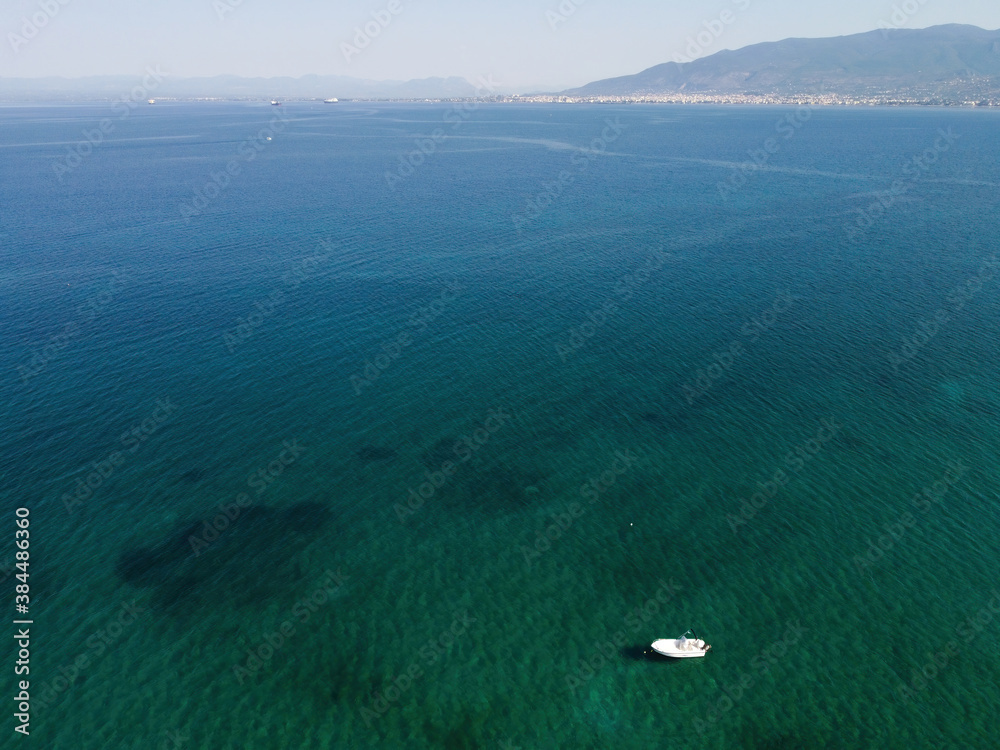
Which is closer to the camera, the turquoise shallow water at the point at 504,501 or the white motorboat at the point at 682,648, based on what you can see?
the turquoise shallow water at the point at 504,501

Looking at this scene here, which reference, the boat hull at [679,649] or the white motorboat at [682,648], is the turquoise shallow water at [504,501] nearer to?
the boat hull at [679,649]

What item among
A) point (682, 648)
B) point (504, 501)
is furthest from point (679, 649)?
point (504, 501)

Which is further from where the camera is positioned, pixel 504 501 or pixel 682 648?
pixel 504 501

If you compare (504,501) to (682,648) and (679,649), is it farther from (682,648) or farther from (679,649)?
(682,648)

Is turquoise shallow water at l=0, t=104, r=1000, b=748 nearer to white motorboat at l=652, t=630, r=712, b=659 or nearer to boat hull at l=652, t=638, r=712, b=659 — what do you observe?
boat hull at l=652, t=638, r=712, b=659

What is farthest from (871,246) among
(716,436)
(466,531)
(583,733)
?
(583,733)

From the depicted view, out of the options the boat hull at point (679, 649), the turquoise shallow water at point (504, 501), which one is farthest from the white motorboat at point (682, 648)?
the turquoise shallow water at point (504, 501)
